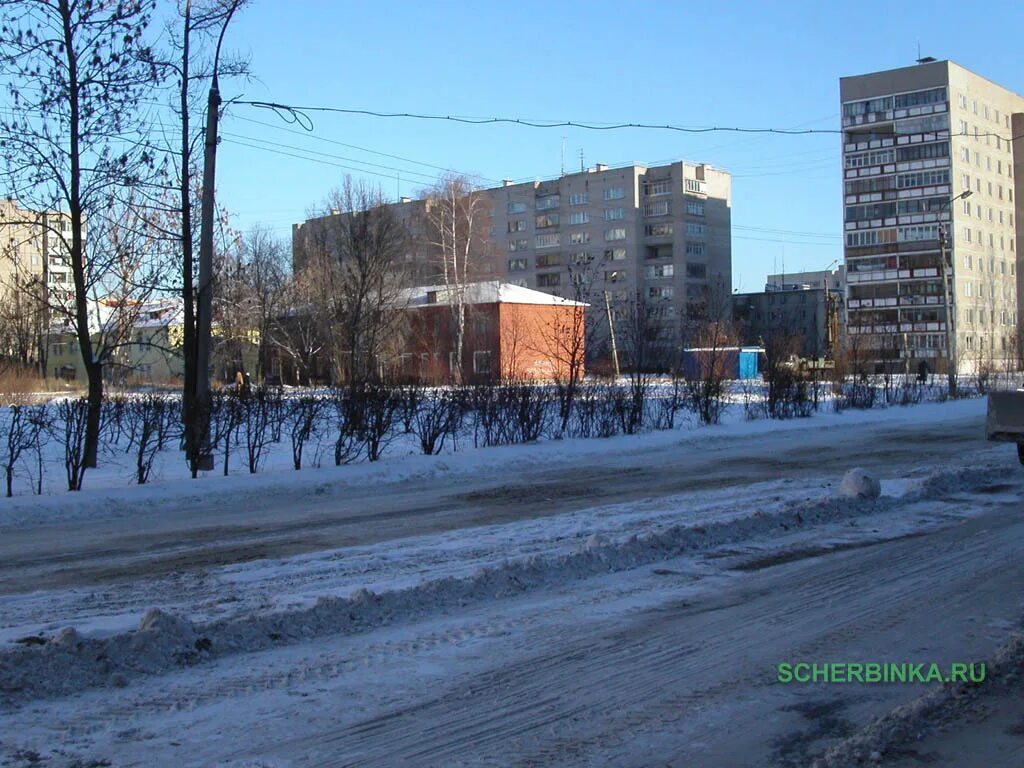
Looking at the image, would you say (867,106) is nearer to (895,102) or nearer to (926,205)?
(895,102)

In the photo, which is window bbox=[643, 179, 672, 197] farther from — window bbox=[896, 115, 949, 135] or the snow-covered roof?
the snow-covered roof

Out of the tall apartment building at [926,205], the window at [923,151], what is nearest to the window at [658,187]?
the tall apartment building at [926,205]

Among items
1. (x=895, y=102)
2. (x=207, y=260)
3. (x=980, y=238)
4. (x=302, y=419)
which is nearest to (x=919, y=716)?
(x=207, y=260)

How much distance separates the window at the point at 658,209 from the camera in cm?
10131

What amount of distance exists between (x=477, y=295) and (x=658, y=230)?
154ft

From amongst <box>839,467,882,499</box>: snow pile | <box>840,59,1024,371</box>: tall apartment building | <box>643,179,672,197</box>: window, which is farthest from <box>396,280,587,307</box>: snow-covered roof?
<box>839,467,882,499</box>: snow pile

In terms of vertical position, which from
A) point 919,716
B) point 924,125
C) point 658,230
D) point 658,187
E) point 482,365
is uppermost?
point 924,125

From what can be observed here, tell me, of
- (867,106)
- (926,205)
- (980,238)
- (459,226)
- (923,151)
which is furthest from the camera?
(867,106)

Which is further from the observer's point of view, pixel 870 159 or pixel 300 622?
pixel 870 159

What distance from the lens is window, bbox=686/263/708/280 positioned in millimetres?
101688

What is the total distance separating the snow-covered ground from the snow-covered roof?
46.3m

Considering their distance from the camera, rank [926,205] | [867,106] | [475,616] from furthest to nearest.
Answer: [867,106] < [926,205] < [475,616]

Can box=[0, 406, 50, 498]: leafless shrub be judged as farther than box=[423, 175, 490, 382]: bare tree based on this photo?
No

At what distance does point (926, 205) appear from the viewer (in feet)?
281
